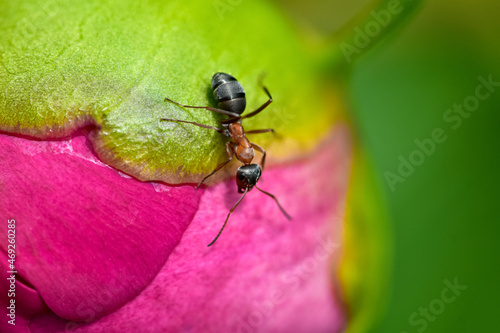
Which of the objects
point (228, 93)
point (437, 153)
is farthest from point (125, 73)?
point (437, 153)

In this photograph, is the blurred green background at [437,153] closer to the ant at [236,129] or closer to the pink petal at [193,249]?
the pink petal at [193,249]

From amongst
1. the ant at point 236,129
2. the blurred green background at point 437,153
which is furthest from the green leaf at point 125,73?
the blurred green background at point 437,153

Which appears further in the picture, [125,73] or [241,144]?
[241,144]

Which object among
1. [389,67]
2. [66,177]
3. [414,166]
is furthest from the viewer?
[389,67]

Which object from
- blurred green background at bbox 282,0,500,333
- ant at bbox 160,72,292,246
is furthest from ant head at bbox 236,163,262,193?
blurred green background at bbox 282,0,500,333

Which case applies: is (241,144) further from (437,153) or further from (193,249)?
(437,153)

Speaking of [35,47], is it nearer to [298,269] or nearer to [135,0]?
[135,0]

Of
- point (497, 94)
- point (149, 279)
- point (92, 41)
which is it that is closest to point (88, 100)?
point (92, 41)

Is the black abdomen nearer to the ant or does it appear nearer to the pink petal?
the ant
